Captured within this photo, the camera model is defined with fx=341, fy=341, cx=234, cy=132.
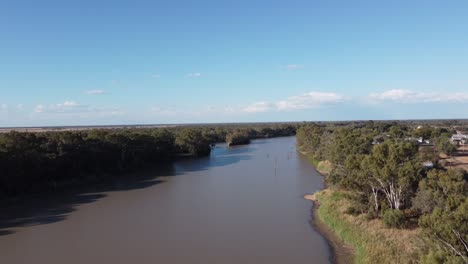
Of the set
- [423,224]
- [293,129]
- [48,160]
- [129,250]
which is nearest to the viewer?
[423,224]

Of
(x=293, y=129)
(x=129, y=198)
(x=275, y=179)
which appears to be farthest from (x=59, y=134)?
(x=293, y=129)

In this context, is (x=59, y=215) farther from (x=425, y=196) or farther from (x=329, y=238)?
(x=425, y=196)

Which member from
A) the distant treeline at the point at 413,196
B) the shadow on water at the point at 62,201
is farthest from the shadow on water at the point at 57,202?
the distant treeline at the point at 413,196

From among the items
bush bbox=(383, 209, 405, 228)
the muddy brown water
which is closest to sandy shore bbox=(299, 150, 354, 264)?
the muddy brown water

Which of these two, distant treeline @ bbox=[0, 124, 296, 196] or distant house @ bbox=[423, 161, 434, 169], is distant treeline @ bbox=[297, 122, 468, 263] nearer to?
distant house @ bbox=[423, 161, 434, 169]

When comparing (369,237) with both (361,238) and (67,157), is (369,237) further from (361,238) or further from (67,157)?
(67,157)

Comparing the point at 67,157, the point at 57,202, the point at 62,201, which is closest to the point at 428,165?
the point at 62,201
